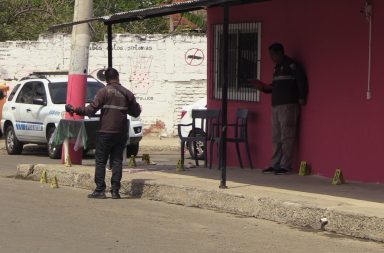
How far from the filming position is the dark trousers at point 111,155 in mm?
10852

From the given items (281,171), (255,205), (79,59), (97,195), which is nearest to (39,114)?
(79,59)

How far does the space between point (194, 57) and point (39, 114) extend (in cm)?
610

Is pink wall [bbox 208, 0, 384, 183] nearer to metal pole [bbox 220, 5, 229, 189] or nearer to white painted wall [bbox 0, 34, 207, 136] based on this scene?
metal pole [bbox 220, 5, 229, 189]

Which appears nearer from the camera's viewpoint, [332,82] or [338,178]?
[338,178]

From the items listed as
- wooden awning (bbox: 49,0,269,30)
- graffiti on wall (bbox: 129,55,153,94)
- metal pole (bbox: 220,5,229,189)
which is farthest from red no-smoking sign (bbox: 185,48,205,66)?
metal pole (bbox: 220,5,229,189)

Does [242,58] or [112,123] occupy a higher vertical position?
[242,58]

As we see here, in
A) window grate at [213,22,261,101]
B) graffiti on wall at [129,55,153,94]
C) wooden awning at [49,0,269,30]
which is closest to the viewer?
wooden awning at [49,0,269,30]

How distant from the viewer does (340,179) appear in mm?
10711

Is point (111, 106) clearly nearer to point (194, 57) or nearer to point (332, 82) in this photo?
point (332, 82)

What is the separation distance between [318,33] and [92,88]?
7873 millimetres

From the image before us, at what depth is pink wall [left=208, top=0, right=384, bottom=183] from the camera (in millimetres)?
10477

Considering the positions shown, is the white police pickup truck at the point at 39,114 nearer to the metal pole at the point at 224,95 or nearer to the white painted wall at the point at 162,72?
the white painted wall at the point at 162,72

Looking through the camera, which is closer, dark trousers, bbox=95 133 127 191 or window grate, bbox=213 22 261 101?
dark trousers, bbox=95 133 127 191

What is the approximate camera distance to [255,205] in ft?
31.3
